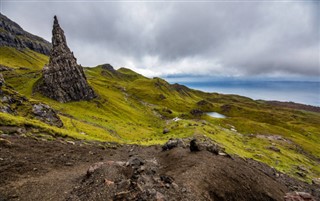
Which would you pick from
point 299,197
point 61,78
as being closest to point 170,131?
point 299,197

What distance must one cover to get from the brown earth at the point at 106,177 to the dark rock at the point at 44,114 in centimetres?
1928

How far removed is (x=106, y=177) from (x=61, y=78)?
345 feet

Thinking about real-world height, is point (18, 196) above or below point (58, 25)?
below

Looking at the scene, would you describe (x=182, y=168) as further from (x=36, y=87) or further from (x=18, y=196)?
(x=36, y=87)

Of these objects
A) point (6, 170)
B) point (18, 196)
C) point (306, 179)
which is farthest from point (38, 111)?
point (306, 179)

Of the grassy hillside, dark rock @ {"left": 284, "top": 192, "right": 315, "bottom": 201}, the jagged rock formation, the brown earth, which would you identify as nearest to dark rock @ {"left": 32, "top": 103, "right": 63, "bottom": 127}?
the grassy hillside

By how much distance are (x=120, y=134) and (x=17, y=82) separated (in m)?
92.9

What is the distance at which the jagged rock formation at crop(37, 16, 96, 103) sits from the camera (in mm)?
102875

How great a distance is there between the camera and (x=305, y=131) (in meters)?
168

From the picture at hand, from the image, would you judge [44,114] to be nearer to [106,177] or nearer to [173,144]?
[173,144]

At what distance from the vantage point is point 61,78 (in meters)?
110

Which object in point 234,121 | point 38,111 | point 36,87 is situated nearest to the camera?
point 38,111

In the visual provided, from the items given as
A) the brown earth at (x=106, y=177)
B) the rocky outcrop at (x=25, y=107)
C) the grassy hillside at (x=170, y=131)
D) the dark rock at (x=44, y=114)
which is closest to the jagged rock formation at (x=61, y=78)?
the grassy hillside at (x=170, y=131)

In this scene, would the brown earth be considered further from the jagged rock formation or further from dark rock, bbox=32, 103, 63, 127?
the jagged rock formation
